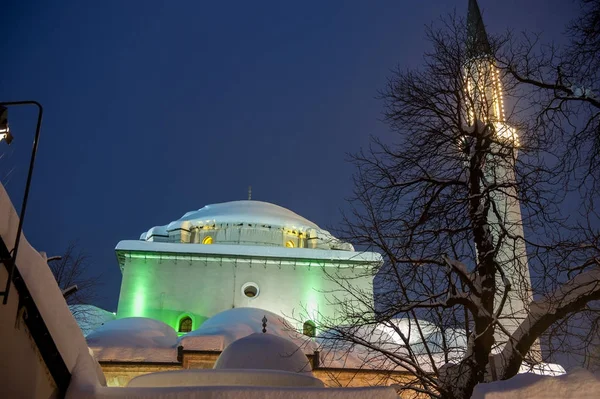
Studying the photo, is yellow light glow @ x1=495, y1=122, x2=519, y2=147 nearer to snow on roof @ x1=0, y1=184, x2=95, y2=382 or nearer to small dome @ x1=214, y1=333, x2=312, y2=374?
small dome @ x1=214, y1=333, x2=312, y2=374

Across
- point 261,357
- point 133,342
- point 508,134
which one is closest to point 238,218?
point 133,342

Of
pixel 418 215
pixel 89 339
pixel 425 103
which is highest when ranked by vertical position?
pixel 425 103

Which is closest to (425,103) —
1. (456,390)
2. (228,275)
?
(456,390)

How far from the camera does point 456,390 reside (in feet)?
30.0

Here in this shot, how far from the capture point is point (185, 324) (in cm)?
2981

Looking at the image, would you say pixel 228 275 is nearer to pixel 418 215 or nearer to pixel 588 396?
pixel 418 215

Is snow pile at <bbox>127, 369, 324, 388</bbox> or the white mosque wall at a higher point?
the white mosque wall

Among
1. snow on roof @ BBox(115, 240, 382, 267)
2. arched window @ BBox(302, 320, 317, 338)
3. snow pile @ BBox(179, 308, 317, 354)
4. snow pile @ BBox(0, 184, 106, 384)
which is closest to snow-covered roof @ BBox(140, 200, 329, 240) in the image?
snow on roof @ BBox(115, 240, 382, 267)

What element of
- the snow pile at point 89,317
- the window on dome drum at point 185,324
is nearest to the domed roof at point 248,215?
the window on dome drum at point 185,324

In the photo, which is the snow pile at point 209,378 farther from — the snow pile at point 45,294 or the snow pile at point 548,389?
the snow pile at point 548,389

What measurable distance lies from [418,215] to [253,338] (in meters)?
6.34

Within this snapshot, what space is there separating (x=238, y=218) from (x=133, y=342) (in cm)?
1415

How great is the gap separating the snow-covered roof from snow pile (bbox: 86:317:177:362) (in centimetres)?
1115

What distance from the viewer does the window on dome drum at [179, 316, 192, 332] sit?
29.6m
